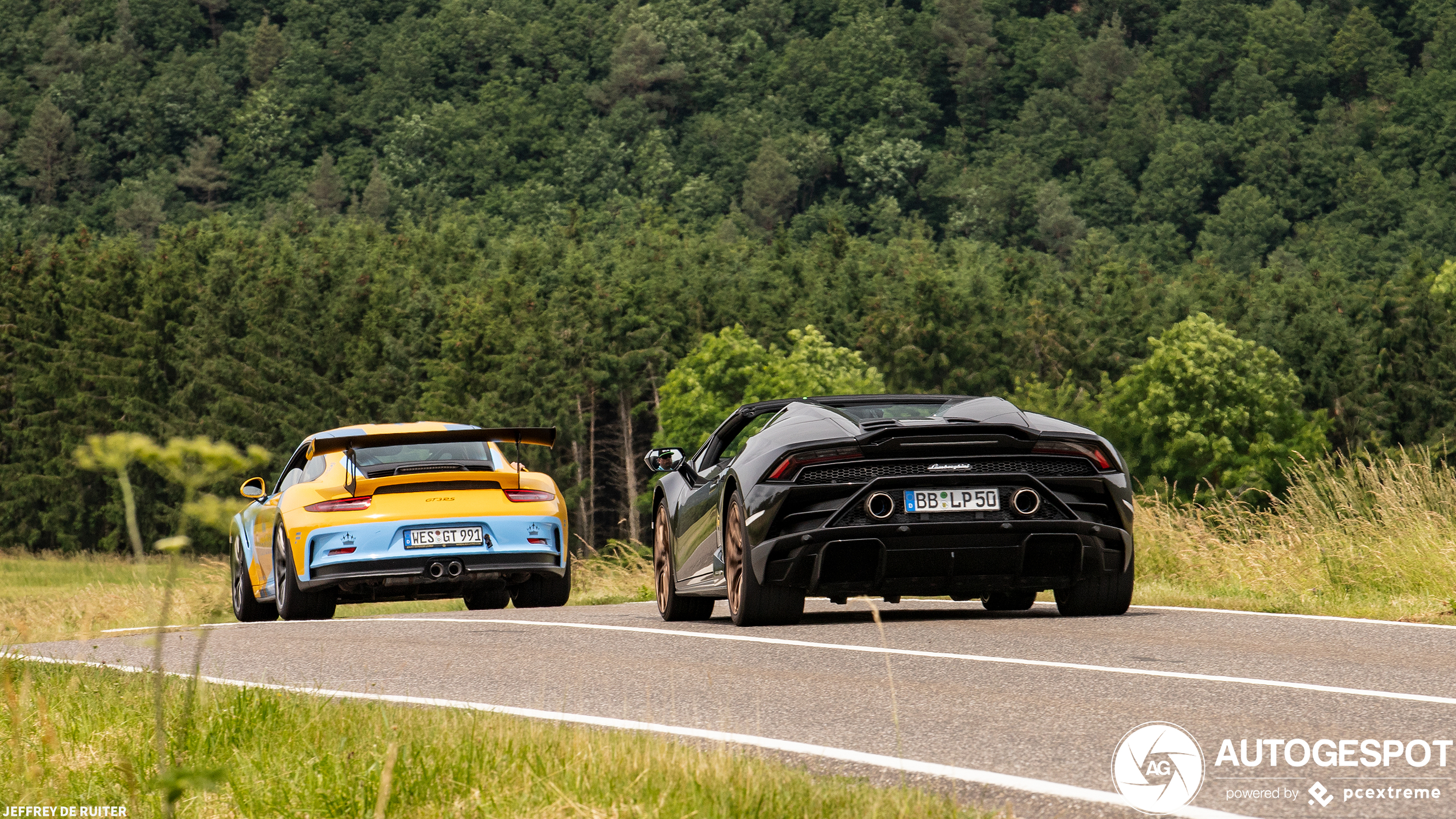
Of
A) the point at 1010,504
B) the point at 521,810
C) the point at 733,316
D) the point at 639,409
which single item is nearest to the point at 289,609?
the point at 1010,504

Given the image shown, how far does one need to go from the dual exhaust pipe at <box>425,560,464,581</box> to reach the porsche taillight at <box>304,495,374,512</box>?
0.65 meters

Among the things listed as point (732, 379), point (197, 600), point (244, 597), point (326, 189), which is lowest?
point (326, 189)

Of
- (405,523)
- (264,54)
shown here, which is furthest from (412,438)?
(264,54)

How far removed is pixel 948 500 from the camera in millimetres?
9180

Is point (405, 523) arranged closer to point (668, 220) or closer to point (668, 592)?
point (668, 592)

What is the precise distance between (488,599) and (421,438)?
2494 mm

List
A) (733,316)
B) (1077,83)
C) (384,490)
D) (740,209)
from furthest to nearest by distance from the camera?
(1077,83) → (740,209) → (733,316) → (384,490)

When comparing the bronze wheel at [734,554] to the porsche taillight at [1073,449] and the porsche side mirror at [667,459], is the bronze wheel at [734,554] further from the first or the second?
the porsche taillight at [1073,449]

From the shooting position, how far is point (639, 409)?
295 feet

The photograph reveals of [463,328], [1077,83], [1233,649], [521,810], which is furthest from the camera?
[1077,83]

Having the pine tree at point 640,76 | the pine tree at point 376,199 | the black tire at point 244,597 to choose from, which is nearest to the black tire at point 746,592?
the black tire at point 244,597

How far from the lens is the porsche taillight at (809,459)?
30.5ft

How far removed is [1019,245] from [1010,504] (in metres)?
155

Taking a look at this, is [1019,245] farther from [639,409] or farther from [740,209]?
[639,409]
